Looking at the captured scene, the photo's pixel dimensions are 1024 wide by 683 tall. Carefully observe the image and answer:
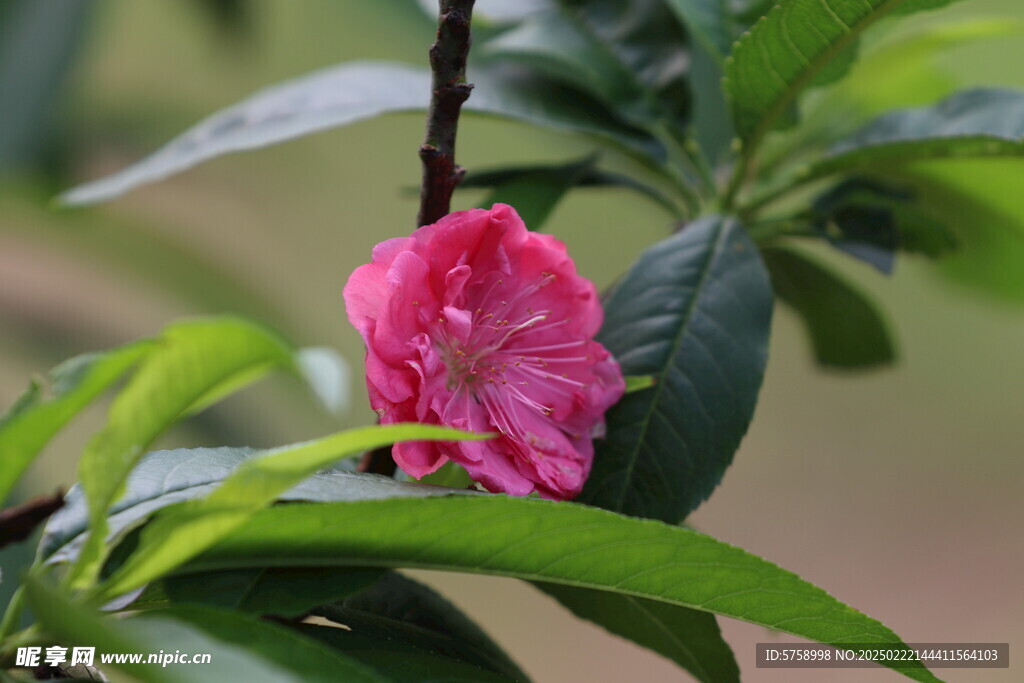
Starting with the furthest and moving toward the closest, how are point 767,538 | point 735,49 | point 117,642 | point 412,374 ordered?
1. point 767,538
2. point 735,49
3. point 412,374
4. point 117,642

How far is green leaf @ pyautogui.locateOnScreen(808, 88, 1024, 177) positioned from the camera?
50 centimetres

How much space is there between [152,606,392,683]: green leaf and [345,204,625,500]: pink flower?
0.09 meters

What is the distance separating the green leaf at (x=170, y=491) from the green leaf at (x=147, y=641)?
5cm

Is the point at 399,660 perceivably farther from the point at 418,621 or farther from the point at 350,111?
the point at 350,111

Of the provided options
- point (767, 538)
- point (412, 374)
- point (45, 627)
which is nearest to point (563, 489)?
point (412, 374)

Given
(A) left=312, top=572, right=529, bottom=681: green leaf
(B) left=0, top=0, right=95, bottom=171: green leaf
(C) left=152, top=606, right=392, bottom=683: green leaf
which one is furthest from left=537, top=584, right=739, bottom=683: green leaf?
(B) left=0, top=0, right=95, bottom=171: green leaf

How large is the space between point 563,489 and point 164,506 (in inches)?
5.8

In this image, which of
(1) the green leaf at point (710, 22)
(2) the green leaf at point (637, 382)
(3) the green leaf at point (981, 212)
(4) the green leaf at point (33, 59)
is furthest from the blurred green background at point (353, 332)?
(2) the green leaf at point (637, 382)

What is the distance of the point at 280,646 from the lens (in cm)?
23

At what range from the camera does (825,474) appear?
1.49 metres

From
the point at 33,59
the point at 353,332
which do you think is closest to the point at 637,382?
the point at 33,59

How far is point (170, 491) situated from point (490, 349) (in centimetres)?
15

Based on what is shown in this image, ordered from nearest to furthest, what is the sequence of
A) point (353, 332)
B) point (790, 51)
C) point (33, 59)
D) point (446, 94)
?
point (446, 94), point (790, 51), point (33, 59), point (353, 332)

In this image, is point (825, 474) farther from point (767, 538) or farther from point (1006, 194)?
point (1006, 194)
